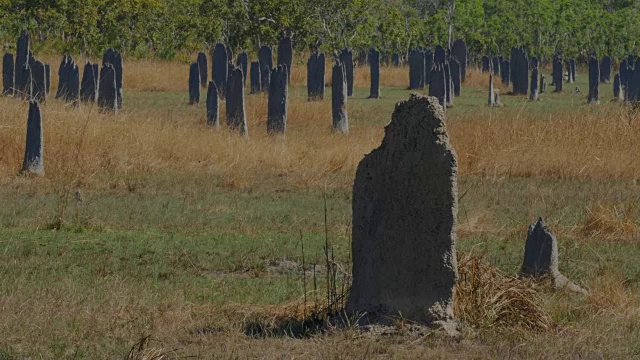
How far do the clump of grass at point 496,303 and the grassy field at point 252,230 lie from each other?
8 centimetres

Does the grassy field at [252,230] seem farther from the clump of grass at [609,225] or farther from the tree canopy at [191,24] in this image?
the tree canopy at [191,24]

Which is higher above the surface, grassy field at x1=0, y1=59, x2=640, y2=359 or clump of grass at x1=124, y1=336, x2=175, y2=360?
clump of grass at x1=124, y1=336, x2=175, y2=360

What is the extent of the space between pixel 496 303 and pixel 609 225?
16.7 ft

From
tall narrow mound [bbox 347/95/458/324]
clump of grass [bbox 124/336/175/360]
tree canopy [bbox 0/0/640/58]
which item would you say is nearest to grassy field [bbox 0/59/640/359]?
clump of grass [bbox 124/336/175/360]

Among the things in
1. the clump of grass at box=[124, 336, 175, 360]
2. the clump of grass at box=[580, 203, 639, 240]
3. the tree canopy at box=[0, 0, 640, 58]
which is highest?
the tree canopy at box=[0, 0, 640, 58]

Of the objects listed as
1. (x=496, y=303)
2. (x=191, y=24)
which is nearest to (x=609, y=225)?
(x=496, y=303)

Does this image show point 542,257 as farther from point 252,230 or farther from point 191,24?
point 191,24

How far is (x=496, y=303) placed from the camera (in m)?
8.27

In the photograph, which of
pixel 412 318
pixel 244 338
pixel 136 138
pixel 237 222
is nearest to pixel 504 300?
pixel 412 318

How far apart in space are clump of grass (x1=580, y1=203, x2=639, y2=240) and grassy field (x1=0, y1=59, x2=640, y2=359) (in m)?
0.02

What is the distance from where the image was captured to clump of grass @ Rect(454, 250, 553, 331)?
324 inches

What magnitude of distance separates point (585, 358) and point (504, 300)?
0.79m

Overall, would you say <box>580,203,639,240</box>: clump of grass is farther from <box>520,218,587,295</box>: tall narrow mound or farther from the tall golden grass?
the tall golden grass

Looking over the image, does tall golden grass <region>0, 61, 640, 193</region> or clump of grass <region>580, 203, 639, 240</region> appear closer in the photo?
clump of grass <region>580, 203, 639, 240</region>
